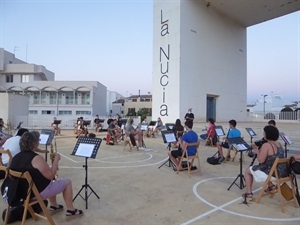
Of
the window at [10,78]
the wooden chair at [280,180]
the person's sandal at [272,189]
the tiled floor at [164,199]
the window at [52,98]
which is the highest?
the window at [10,78]

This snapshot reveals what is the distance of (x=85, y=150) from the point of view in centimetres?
407

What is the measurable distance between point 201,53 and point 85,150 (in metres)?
22.3

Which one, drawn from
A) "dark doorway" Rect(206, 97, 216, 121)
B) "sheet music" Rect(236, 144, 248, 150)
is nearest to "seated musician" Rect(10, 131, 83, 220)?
"sheet music" Rect(236, 144, 248, 150)

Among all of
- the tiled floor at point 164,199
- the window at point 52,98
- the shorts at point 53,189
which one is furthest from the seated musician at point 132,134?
the window at point 52,98

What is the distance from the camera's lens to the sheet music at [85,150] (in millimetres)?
3996

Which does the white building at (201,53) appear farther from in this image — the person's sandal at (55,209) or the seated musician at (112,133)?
the person's sandal at (55,209)

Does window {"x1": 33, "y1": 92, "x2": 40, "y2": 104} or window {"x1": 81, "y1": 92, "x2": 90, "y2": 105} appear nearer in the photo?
window {"x1": 81, "y1": 92, "x2": 90, "y2": 105}

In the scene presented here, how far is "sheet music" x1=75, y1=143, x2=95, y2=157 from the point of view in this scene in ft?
13.1

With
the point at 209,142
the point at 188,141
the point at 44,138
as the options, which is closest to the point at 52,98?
the point at 209,142

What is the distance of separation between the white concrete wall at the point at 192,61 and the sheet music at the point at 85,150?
59.8 feet

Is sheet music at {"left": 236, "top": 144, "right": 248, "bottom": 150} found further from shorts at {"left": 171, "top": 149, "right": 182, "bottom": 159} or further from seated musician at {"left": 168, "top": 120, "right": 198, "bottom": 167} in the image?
shorts at {"left": 171, "top": 149, "right": 182, "bottom": 159}

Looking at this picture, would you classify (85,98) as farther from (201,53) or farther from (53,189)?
(53,189)

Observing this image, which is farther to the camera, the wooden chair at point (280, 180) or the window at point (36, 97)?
the window at point (36, 97)

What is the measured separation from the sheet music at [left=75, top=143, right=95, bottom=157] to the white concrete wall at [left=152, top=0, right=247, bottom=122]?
18.2 m
